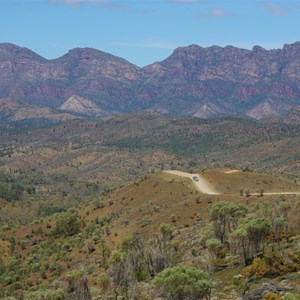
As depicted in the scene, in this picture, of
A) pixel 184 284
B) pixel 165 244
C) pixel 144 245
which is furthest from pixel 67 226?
pixel 184 284

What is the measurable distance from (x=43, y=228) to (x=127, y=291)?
65.8 meters

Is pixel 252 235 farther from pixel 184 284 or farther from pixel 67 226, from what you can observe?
pixel 67 226

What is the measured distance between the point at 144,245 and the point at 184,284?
78.5 ft

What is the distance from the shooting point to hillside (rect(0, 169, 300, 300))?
37.4 m

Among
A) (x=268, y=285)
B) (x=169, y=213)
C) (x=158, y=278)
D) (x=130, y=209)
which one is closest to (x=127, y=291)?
(x=158, y=278)

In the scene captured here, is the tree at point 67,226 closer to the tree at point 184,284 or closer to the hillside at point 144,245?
the hillside at point 144,245

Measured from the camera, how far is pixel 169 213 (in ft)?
265

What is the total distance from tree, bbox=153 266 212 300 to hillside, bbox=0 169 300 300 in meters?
4.05

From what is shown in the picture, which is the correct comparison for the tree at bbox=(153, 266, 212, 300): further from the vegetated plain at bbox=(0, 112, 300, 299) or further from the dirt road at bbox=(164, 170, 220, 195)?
the dirt road at bbox=(164, 170, 220, 195)

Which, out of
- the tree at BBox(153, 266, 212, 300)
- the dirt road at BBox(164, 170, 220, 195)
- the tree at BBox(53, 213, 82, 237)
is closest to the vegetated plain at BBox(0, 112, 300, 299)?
the tree at BBox(153, 266, 212, 300)

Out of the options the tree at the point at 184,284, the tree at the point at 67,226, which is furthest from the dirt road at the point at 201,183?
the tree at the point at 184,284

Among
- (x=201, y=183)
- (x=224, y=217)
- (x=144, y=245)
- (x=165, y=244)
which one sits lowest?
(x=144, y=245)

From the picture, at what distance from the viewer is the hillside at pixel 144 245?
37375 millimetres

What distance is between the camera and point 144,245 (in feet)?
177
